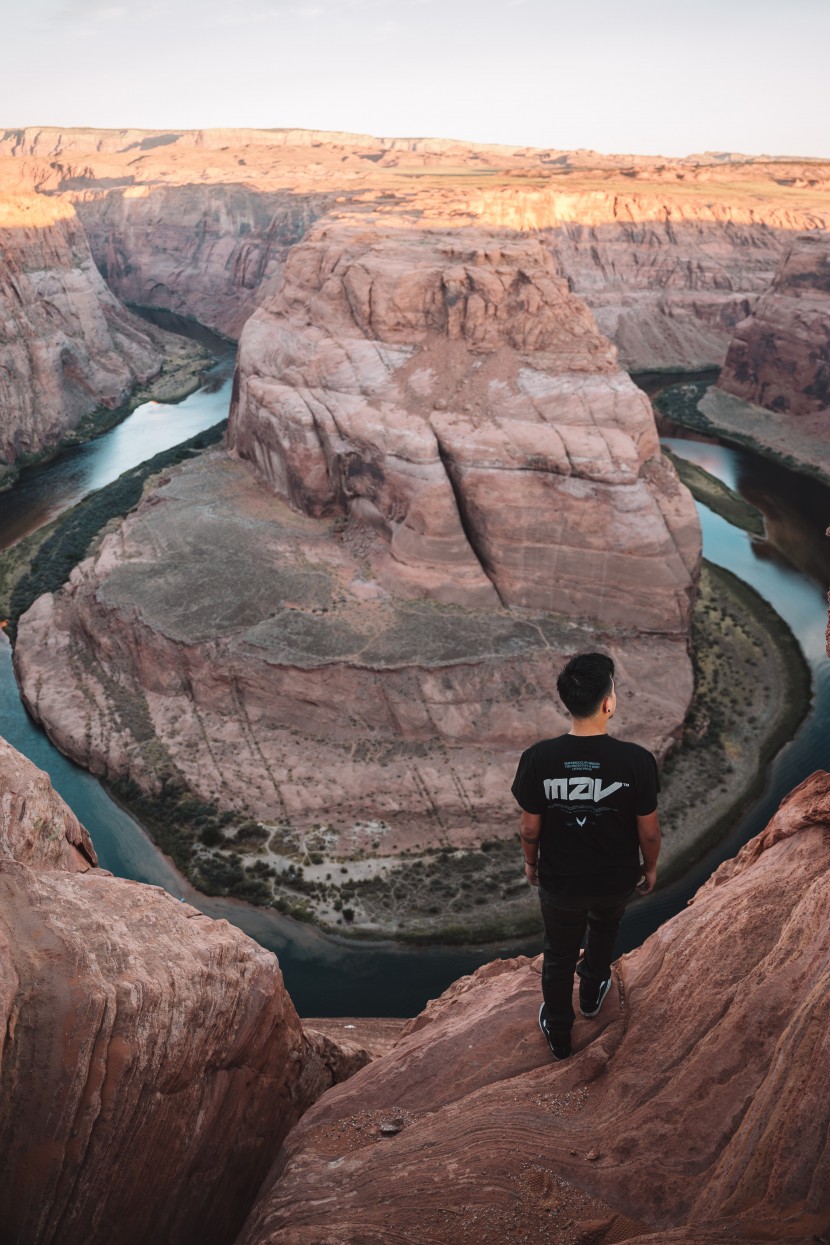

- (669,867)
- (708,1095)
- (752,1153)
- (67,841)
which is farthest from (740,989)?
(669,867)

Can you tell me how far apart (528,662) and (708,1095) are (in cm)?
2501

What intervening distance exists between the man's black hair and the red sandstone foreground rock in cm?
537

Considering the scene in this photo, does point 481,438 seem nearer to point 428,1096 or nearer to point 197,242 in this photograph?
point 428,1096

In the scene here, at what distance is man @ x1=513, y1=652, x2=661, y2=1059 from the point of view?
25.7ft

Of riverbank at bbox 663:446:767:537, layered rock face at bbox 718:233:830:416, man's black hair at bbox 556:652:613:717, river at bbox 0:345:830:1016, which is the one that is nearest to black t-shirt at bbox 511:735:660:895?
man's black hair at bbox 556:652:613:717

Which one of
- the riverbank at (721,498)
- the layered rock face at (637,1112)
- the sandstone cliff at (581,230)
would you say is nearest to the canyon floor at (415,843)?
the layered rock face at (637,1112)

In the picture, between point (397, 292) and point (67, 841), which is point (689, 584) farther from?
point (67, 841)

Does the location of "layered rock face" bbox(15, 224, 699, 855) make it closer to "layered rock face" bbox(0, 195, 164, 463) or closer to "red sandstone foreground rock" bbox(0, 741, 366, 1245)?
"red sandstone foreground rock" bbox(0, 741, 366, 1245)

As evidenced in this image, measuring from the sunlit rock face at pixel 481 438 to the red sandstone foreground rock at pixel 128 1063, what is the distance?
2516 cm

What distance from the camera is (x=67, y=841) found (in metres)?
13.1

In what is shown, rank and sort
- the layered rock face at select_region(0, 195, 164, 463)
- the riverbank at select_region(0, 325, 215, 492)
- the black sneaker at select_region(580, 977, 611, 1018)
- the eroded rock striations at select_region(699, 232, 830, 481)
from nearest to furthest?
the black sneaker at select_region(580, 977, 611, 1018)
the riverbank at select_region(0, 325, 215, 492)
the layered rock face at select_region(0, 195, 164, 463)
the eroded rock striations at select_region(699, 232, 830, 481)

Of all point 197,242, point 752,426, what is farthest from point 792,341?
point 197,242

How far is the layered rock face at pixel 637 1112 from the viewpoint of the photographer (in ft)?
22.9

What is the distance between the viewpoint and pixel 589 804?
26.1 feet
